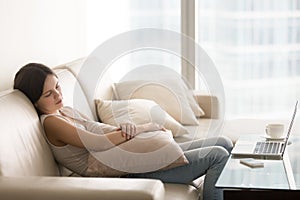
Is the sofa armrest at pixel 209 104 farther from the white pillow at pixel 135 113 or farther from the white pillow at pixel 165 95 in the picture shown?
the white pillow at pixel 135 113

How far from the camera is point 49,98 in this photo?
8.96ft

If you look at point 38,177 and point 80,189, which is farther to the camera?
point 38,177

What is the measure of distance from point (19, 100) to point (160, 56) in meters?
2.70

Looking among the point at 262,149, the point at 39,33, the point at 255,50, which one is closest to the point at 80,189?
the point at 262,149

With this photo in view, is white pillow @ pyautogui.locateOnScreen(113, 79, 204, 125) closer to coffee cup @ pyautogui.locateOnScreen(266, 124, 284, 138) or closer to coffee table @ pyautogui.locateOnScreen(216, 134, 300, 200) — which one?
coffee cup @ pyautogui.locateOnScreen(266, 124, 284, 138)

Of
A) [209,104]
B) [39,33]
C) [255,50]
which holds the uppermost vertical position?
[39,33]

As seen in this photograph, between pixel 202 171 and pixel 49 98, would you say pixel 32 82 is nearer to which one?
pixel 49 98

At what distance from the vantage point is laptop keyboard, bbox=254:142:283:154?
299 cm

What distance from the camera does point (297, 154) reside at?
3094mm

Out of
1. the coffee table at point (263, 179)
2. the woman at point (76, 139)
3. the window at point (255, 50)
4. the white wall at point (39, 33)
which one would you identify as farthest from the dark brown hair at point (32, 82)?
the window at point (255, 50)

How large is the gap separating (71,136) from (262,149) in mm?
1025

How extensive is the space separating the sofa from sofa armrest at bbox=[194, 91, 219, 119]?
4.30 feet

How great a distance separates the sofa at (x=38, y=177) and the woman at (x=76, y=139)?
5 centimetres

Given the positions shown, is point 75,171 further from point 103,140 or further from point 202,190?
point 202,190
